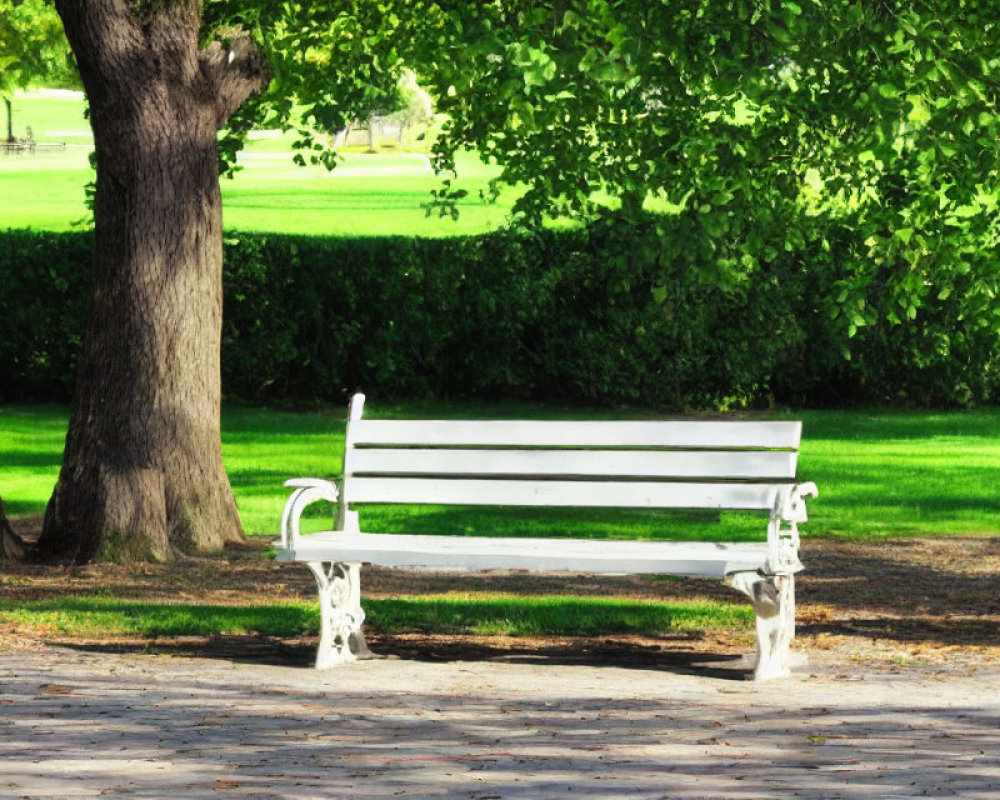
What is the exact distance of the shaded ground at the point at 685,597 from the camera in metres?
7.54

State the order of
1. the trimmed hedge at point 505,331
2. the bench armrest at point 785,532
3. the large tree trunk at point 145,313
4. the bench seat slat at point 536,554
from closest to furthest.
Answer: the bench seat slat at point 536,554
the bench armrest at point 785,532
the large tree trunk at point 145,313
the trimmed hedge at point 505,331

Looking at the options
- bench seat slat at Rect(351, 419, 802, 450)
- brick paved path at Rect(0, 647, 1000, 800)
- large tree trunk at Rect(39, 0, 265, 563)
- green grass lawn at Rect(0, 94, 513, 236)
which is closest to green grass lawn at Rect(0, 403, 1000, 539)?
large tree trunk at Rect(39, 0, 265, 563)

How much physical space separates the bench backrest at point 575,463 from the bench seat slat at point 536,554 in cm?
20

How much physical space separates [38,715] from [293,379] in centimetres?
1435

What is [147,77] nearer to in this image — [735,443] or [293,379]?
[735,443]

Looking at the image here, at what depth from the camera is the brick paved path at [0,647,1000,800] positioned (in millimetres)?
5062

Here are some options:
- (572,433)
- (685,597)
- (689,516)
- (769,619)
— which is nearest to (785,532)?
(769,619)

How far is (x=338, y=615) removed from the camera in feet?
23.7

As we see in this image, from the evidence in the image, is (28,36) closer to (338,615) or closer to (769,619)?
(338,615)

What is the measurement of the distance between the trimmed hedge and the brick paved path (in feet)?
40.6

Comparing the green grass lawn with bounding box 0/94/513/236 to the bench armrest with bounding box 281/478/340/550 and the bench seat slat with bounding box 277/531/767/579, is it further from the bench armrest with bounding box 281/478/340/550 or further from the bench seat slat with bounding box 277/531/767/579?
the bench seat slat with bounding box 277/531/767/579

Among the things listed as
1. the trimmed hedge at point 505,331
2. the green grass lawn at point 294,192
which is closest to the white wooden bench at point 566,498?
the trimmed hedge at point 505,331

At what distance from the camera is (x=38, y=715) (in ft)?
19.8

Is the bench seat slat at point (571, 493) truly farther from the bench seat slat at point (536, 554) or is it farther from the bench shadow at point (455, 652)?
the bench shadow at point (455, 652)
